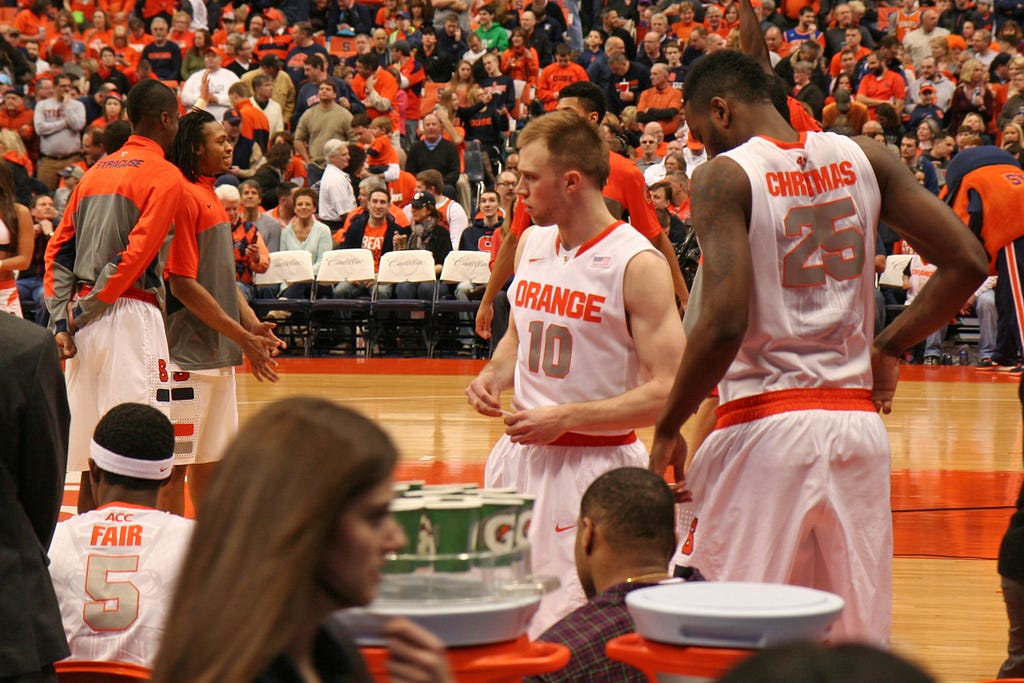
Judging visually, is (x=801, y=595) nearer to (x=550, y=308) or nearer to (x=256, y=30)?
(x=550, y=308)

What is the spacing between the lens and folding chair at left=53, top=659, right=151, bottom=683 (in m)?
3.12

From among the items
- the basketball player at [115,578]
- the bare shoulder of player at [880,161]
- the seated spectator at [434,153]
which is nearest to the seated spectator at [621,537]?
the bare shoulder of player at [880,161]

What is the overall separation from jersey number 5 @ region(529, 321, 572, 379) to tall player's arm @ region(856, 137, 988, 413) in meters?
0.93

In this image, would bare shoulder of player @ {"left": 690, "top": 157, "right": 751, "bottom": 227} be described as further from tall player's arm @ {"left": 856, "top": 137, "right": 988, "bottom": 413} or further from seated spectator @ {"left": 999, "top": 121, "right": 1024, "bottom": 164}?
seated spectator @ {"left": 999, "top": 121, "right": 1024, "bottom": 164}

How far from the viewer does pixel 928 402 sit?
11930 mm

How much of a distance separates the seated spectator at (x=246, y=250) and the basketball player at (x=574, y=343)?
9.54 m

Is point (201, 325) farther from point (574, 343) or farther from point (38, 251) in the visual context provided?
point (38, 251)

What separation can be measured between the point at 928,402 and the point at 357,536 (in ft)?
35.9

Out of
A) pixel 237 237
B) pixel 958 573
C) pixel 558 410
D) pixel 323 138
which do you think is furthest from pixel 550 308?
pixel 323 138

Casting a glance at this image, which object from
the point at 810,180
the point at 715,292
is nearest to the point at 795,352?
the point at 715,292

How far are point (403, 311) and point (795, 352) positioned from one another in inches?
475

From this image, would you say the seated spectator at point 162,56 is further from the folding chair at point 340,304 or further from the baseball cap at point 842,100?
the baseball cap at point 842,100

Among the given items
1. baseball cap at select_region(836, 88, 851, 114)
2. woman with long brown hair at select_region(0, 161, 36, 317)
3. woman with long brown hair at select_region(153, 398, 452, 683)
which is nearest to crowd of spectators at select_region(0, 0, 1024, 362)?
baseball cap at select_region(836, 88, 851, 114)

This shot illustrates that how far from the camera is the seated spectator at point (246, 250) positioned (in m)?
13.9
